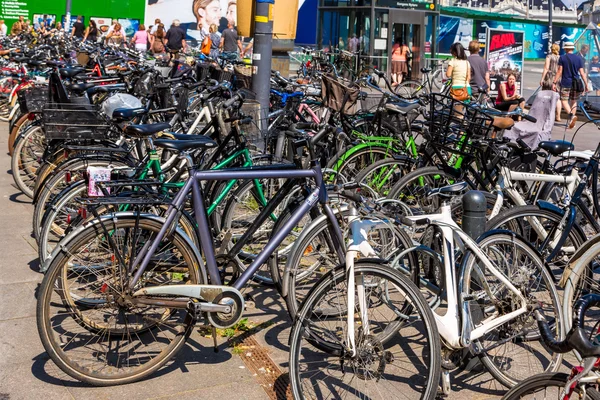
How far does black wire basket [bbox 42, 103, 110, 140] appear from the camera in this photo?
233 inches

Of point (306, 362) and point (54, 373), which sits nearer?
point (306, 362)

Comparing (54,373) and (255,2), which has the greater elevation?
(255,2)

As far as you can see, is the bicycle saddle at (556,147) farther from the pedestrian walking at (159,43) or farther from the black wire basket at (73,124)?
the pedestrian walking at (159,43)

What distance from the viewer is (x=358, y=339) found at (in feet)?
11.1

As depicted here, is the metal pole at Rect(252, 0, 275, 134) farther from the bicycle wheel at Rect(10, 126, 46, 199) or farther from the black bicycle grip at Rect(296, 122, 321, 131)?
the bicycle wheel at Rect(10, 126, 46, 199)

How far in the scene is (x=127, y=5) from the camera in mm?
33625

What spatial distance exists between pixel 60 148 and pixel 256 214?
2089mm

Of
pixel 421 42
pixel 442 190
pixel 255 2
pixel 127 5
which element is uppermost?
pixel 127 5

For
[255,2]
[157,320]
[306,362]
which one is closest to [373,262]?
[306,362]

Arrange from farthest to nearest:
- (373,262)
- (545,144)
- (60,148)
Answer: (60,148) → (545,144) → (373,262)

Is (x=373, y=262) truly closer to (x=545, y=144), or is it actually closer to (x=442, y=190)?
(x=442, y=190)

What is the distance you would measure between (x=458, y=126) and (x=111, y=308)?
10.9 ft

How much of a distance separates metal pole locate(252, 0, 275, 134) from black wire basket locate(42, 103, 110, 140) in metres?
1.77

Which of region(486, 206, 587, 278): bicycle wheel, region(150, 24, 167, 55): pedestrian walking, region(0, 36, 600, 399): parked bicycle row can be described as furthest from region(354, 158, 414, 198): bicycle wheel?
region(150, 24, 167, 55): pedestrian walking
